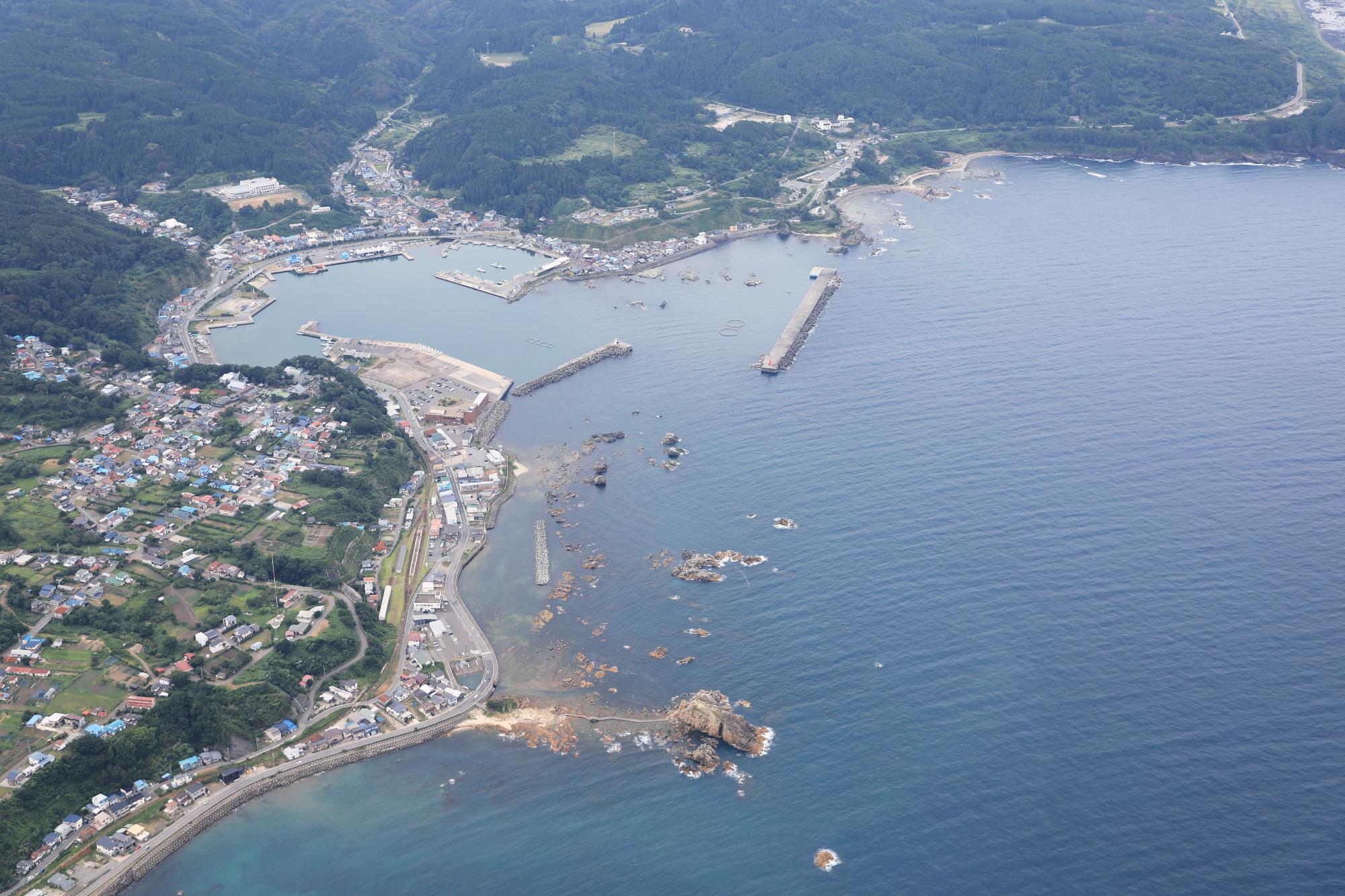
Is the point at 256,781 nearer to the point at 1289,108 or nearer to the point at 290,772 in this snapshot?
the point at 290,772

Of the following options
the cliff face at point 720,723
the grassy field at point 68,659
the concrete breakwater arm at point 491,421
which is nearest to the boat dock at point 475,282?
the concrete breakwater arm at point 491,421

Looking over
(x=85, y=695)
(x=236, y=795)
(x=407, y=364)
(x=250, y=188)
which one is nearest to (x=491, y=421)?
(x=407, y=364)

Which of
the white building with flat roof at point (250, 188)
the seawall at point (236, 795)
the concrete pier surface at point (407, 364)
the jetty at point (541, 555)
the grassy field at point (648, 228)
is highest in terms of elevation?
the white building with flat roof at point (250, 188)

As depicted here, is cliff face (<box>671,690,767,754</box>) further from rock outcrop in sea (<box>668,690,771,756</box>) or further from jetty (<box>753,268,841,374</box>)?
jetty (<box>753,268,841,374</box>)

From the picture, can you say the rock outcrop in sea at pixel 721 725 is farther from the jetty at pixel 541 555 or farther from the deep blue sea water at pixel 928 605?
the jetty at pixel 541 555

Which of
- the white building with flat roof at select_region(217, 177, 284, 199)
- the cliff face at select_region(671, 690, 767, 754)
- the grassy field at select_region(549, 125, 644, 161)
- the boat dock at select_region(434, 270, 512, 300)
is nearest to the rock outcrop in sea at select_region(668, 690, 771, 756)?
the cliff face at select_region(671, 690, 767, 754)

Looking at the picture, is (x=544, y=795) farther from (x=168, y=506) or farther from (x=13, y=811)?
(x=168, y=506)
